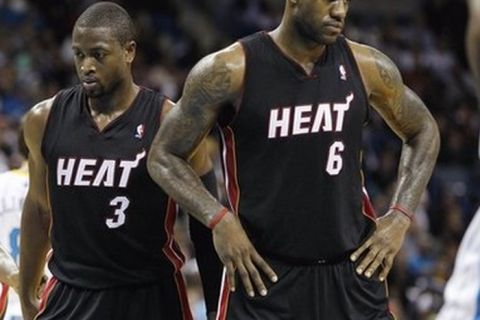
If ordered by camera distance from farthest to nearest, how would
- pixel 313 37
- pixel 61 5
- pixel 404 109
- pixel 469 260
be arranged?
pixel 61 5, pixel 404 109, pixel 313 37, pixel 469 260

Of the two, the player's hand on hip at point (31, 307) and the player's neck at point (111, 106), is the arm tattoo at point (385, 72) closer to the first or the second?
the player's neck at point (111, 106)

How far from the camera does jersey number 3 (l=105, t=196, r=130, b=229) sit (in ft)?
19.1

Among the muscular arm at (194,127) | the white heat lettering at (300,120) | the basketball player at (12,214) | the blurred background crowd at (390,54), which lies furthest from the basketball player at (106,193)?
the blurred background crowd at (390,54)

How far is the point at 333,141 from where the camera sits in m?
5.38

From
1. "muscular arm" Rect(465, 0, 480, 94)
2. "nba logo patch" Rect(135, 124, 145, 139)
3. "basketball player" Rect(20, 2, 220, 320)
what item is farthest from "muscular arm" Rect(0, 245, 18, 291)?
"muscular arm" Rect(465, 0, 480, 94)

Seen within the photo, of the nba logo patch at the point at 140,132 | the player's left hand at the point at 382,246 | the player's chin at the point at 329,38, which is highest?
the player's chin at the point at 329,38

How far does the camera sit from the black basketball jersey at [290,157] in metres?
5.35

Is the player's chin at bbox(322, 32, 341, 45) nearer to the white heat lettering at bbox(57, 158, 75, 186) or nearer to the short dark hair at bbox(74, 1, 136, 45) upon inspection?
the short dark hair at bbox(74, 1, 136, 45)

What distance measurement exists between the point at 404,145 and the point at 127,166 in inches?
44.5

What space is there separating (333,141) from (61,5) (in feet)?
37.9

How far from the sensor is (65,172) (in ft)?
19.1

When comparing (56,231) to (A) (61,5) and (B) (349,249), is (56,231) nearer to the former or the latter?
(B) (349,249)

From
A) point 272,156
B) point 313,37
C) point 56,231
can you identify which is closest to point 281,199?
point 272,156

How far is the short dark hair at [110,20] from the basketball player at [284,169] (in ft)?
Answer: 1.89
